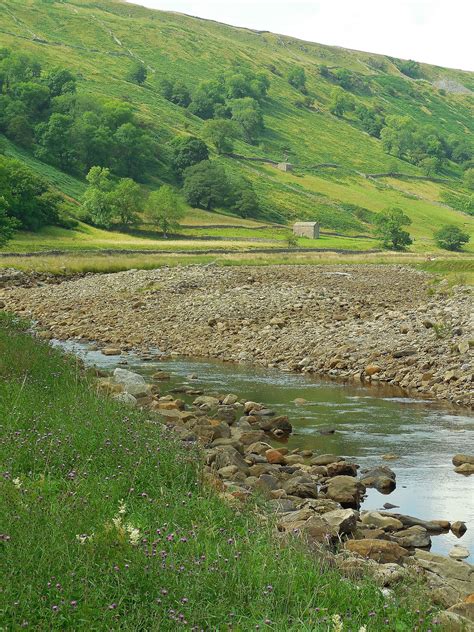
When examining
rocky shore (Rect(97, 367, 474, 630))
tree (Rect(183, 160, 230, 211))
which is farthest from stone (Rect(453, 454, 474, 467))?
tree (Rect(183, 160, 230, 211))

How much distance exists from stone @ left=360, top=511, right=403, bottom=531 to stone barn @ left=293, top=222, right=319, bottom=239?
128283 mm

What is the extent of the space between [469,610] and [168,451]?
4394 mm

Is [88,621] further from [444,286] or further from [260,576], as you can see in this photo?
[444,286]

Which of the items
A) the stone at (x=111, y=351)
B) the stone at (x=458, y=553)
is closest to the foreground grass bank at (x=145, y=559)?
the stone at (x=458, y=553)

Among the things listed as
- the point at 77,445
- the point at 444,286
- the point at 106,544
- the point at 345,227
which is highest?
the point at 106,544

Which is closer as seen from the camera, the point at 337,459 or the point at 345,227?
the point at 337,459

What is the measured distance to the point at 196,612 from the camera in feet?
21.6

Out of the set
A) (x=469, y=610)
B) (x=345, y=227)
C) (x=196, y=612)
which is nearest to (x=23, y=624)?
(x=196, y=612)

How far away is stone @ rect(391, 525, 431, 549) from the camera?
1137 cm

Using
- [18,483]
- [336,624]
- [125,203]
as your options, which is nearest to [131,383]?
[18,483]

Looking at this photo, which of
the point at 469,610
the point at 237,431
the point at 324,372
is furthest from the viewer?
the point at 324,372

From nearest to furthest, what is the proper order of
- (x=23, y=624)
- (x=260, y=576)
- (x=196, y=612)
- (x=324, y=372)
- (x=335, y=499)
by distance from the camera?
(x=23, y=624)
(x=196, y=612)
(x=260, y=576)
(x=335, y=499)
(x=324, y=372)

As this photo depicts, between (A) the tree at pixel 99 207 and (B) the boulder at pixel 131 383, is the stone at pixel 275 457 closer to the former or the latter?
(B) the boulder at pixel 131 383

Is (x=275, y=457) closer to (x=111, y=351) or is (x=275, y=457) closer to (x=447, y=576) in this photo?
(x=447, y=576)
